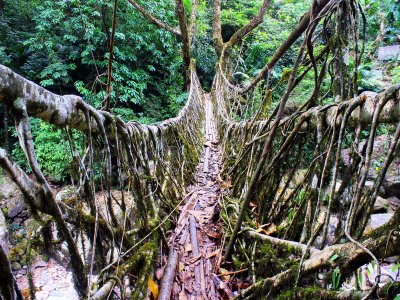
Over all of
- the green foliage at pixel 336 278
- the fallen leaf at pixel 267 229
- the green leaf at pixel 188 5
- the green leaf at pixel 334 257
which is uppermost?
the green leaf at pixel 188 5

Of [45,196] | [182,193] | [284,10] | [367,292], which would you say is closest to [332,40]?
[367,292]

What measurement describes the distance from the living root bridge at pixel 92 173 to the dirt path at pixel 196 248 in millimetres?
154

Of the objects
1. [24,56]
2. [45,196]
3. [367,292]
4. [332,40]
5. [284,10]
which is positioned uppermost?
[284,10]

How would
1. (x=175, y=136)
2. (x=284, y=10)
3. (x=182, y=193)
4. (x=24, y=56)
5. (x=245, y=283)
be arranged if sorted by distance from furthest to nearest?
1. (x=284, y=10)
2. (x=24, y=56)
3. (x=175, y=136)
4. (x=182, y=193)
5. (x=245, y=283)

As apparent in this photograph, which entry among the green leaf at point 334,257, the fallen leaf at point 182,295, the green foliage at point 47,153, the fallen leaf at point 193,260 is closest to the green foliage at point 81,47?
the green foliage at point 47,153

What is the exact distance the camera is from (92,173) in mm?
967

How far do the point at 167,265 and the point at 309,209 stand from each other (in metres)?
0.73

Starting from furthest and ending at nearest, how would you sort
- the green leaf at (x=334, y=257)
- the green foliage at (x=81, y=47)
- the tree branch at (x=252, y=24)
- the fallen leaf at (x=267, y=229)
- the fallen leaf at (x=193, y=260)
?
the green foliage at (x=81, y=47), the tree branch at (x=252, y=24), the fallen leaf at (x=193, y=260), the fallen leaf at (x=267, y=229), the green leaf at (x=334, y=257)

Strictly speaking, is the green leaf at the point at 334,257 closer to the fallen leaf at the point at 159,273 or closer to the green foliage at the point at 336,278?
the green foliage at the point at 336,278

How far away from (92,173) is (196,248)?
0.86 m

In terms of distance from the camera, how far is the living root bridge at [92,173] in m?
0.61

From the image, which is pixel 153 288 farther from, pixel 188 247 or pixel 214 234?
pixel 214 234

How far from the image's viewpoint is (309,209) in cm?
101

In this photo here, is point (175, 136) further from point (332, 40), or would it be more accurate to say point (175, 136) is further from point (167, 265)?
point (332, 40)
